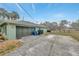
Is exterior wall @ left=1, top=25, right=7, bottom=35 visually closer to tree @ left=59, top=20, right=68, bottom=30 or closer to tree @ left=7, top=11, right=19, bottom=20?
tree @ left=7, top=11, right=19, bottom=20

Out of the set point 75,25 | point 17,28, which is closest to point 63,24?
point 75,25

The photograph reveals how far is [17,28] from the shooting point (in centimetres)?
345

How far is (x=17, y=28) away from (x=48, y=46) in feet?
2.64

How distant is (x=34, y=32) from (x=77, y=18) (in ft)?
3.19

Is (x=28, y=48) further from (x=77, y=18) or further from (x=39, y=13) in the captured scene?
(x=77, y=18)

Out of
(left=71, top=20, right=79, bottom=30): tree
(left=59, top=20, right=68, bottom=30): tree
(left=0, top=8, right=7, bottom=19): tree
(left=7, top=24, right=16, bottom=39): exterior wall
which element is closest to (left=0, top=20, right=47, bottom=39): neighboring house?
(left=7, top=24, right=16, bottom=39): exterior wall

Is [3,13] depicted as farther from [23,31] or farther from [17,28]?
[23,31]

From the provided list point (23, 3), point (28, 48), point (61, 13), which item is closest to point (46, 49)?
point (28, 48)

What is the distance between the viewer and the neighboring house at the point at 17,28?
3.29 metres

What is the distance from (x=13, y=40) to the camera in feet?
10.9

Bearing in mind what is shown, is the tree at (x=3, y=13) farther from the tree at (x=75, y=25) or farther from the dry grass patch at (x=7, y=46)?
the tree at (x=75, y=25)

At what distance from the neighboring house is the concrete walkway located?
5.6 inches

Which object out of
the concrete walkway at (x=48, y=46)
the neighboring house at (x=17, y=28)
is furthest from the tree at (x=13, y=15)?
the concrete walkway at (x=48, y=46)

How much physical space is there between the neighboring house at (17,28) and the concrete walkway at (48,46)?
14 centimetres
